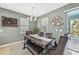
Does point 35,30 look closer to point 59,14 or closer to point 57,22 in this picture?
point 57,22

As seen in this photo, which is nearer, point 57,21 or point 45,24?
point 57,21

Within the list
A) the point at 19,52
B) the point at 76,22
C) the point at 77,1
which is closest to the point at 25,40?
the point at 19,52

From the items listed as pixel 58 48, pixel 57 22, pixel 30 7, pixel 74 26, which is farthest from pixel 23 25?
pixel 74 26

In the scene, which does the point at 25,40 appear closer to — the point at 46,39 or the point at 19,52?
the point at 19,52

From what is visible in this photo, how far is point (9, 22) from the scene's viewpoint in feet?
7.44

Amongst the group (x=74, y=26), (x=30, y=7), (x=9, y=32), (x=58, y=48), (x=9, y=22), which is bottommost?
(x=58, y=48)

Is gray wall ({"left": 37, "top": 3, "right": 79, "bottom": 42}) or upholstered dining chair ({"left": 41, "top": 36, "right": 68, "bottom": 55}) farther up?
gray wall ({"left": 37, "top": 3, "right": 79, "bottom": 42})

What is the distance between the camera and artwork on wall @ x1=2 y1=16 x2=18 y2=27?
2.21 metres

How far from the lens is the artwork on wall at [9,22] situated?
2.21 meters

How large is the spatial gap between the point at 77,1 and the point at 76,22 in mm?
434

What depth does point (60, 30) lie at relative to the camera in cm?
221

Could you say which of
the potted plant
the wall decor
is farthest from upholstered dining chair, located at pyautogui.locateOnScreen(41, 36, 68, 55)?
the potted plant

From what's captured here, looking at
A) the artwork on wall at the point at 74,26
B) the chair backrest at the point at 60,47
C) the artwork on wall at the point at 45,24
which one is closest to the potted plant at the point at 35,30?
the artwork on wall at the point at 45,24

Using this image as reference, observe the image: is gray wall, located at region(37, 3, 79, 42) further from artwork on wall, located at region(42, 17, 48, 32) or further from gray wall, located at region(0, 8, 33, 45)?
gray wall, located at region(0, 8, 33, 45)
